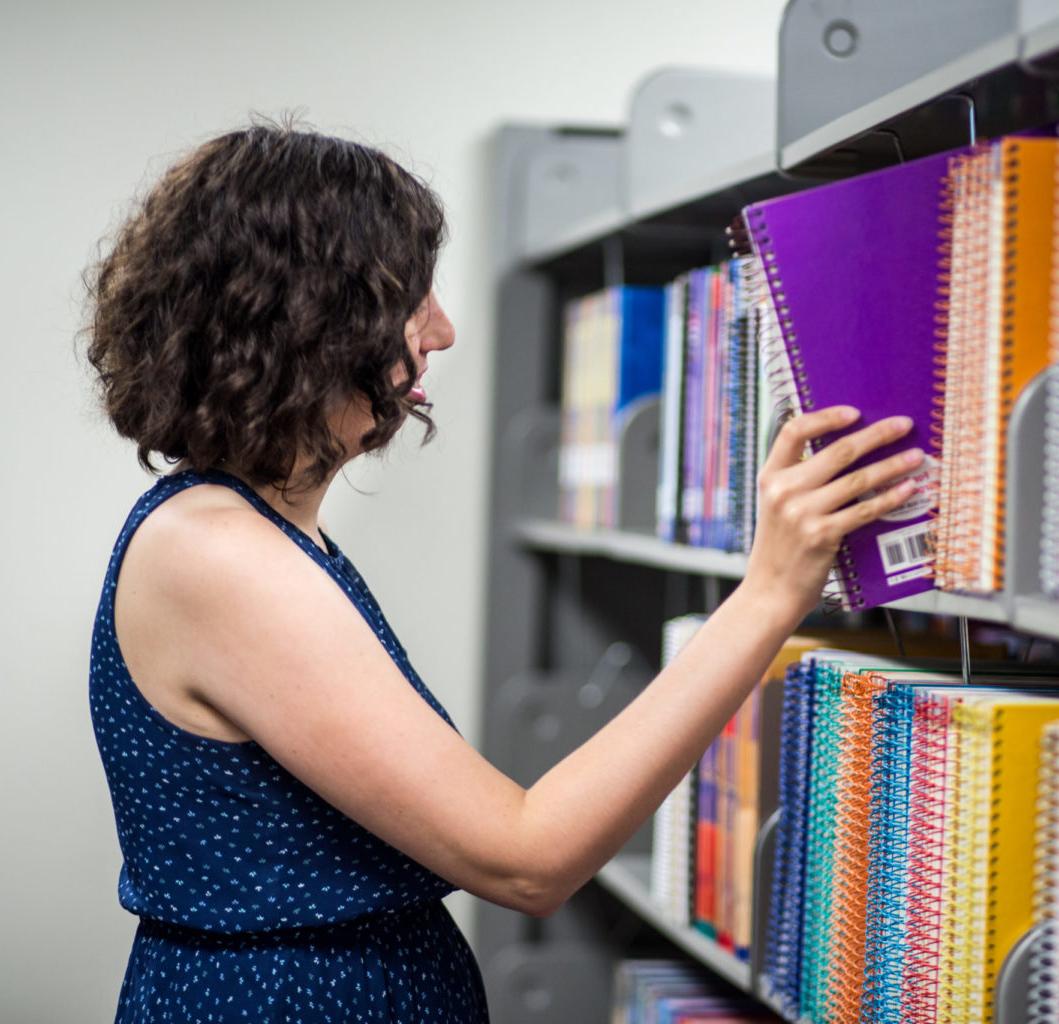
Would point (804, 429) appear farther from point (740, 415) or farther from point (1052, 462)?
point (740, 415)

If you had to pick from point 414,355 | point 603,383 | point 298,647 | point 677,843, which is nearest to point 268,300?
point 414,355

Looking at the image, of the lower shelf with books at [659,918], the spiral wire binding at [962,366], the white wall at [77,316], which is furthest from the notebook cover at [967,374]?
the white wall at [77,316]

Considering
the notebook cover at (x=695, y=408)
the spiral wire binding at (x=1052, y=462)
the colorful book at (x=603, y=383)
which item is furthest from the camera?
the colorful book at (x=603, y=383)

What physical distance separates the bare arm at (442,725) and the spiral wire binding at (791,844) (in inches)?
10.6

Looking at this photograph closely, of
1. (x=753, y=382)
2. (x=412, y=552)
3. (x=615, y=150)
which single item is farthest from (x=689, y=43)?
(x=753, y=382)

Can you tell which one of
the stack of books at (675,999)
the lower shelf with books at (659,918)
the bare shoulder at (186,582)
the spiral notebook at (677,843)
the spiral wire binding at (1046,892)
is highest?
the bare shoulder at (186,582)

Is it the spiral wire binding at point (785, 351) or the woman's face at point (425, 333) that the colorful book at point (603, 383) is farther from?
the spiral wire binding at point (785, 351)

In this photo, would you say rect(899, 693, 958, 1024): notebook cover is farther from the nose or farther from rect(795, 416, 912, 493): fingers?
the nose

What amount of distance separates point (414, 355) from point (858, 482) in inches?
15.2

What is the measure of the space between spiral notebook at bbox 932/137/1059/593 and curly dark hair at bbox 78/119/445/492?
0.41 meters

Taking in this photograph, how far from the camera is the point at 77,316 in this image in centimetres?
225

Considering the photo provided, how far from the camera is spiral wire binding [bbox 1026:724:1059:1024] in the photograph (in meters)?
0.84

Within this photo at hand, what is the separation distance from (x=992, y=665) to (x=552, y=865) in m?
0.43

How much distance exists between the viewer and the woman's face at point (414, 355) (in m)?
1.11
